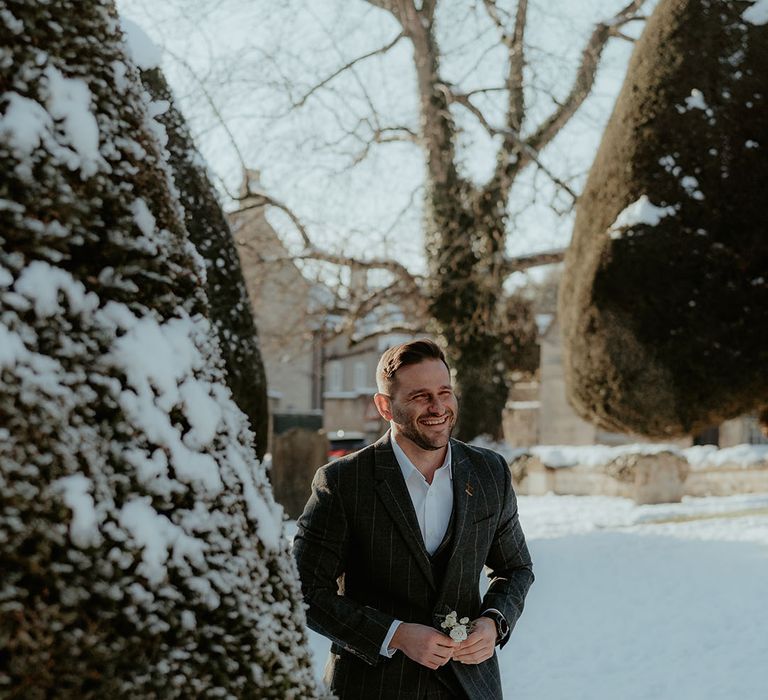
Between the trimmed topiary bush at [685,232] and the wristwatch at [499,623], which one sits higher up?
the trimmed topiary bush at [685,232]

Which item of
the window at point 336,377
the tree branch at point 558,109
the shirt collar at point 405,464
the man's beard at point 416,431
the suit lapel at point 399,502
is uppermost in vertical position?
the tree branch at point 558,109

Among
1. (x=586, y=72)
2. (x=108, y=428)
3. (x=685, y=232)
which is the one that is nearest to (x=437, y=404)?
(x=108, y=428)

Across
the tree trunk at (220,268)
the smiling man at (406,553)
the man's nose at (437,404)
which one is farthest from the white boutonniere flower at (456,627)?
the tree trunk at (220,268)

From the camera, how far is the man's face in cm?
268

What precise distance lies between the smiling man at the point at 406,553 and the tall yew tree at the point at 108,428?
2.54 ft

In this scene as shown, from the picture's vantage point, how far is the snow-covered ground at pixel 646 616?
6.17m

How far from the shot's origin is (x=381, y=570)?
2.68 metres

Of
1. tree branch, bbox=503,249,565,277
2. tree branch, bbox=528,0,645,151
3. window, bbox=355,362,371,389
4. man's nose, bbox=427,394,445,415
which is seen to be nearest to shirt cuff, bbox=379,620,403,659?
man's nose, bbox=427,394,445,415

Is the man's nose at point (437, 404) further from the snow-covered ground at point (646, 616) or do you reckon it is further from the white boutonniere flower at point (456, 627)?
the snow-covered ground at point (646, 616)

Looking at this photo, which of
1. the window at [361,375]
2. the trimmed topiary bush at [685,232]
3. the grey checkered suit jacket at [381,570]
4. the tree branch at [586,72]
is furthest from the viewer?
the window at [361,375]

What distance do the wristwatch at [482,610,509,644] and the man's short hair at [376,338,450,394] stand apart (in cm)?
69

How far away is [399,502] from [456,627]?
1.23ft

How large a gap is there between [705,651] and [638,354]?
137 inches

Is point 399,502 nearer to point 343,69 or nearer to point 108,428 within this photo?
point 108,428
